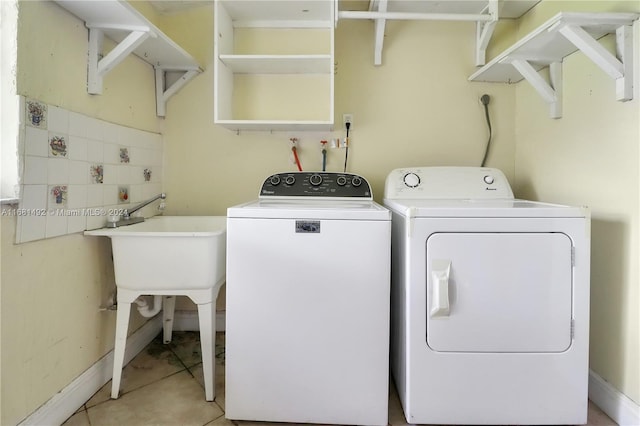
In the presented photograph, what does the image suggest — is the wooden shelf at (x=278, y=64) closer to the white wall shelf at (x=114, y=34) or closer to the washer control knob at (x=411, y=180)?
the white wall shelf at (x=114, y=34)

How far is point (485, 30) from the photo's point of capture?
2027 mm

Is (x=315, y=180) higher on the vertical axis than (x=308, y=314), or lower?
higher

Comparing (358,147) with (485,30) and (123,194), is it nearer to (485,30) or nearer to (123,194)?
(485,30)

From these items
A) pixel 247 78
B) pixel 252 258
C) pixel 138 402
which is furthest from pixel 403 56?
pixel 138 402

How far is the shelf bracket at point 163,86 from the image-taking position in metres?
2.18

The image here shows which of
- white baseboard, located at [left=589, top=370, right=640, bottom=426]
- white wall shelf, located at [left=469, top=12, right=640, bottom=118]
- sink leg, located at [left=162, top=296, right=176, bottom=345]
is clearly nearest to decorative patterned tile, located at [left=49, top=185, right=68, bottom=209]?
sink leg, located at [left=162, top=296, right=176, bottom=345]

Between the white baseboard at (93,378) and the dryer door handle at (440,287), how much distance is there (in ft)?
4.75

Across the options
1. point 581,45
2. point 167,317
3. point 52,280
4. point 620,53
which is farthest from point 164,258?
point 620,53

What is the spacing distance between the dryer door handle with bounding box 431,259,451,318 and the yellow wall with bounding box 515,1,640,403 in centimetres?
73

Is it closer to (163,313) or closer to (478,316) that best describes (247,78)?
(163,313)

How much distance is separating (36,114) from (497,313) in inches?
73.4

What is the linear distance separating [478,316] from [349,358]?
0.52 meters

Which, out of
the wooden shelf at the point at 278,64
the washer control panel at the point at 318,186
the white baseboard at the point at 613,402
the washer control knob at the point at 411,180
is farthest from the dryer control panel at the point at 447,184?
the white baseboard at the point at 613,402

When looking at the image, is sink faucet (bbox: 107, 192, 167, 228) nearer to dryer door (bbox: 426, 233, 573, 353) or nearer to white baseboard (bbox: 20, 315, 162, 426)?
white baseboard (bbox: 20, 315, 162, 426)
